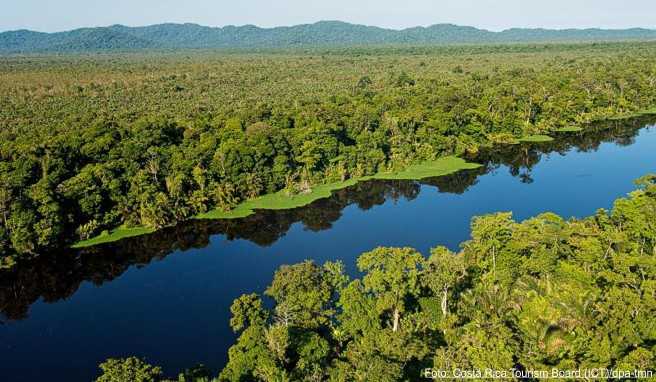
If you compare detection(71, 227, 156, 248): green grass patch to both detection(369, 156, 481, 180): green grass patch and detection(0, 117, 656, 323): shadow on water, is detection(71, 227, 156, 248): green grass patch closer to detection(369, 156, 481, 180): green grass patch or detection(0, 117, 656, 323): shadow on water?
detection(0, 117, 656, 323): shadow on water

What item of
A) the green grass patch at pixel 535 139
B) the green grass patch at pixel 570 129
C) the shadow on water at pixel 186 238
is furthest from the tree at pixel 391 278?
the green grass patch at pixel 570 129

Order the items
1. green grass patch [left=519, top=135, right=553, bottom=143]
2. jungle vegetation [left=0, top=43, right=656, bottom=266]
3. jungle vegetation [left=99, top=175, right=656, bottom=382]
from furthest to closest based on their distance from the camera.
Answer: green grass patch [left=519, top=135, right=553, bottom=143] → jungle vegetation [left=0, top=43, right=656, bottom=266] → jungle vegetation [left=99, top=175, right=656, bottom=382]

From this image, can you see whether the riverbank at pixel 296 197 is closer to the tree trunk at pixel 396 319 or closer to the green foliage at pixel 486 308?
the green foliage at pixel 486 308

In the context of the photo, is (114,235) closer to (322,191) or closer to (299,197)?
(299,197)

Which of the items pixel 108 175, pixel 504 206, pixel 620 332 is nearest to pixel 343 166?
pixel 504 206

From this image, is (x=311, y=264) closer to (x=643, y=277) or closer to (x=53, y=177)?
(x=643, y=277)

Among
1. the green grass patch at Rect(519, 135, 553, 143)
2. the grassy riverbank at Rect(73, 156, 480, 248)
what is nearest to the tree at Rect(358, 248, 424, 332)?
the grassy riverbank at Rect(73, 156, 480, 248)
